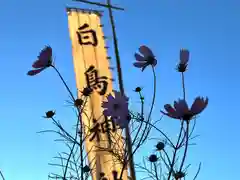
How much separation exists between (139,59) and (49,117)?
0.22 metres

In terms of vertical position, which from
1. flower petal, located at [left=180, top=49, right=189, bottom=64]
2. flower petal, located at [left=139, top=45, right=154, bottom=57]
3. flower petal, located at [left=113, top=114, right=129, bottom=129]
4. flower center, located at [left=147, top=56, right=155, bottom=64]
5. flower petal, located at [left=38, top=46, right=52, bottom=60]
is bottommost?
flower petal, located at [left=113, top=114, right=129, bottom=129]

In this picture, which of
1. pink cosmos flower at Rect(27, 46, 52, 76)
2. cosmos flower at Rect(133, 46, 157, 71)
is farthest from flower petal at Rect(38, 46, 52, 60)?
cosmos flower at Rect(133, 46, 157, 71)

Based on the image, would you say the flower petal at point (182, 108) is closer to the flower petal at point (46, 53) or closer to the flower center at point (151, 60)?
the flower center at point (151, 60)

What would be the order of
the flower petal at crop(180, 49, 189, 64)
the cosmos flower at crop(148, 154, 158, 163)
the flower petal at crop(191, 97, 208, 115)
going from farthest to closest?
the cosmos flower at crop(148, 154, 158, 163) < the flower petal at crop(180, 49, 189, 64) < the flower petal at crop(191, 97, 208, 115)

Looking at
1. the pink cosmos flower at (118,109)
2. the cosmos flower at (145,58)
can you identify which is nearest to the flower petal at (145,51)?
the cosmos flower at (145,58)

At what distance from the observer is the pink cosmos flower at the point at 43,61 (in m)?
0.87

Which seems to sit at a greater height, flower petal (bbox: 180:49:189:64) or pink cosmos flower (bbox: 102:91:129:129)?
flower petal (bbox: 180:49:189:64)

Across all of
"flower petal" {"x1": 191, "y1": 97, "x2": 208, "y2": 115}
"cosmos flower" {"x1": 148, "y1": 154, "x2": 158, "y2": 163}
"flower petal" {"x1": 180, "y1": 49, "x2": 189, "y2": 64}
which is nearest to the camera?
"flower petal" {"x1": 191, "y1": 97, "x2": 208, "y2": 115}

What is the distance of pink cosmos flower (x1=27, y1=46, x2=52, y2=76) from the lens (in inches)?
34.3

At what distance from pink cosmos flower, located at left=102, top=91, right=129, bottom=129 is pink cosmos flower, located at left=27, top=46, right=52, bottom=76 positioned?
0.52 ft

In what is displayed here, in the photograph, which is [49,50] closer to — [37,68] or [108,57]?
[37,68]

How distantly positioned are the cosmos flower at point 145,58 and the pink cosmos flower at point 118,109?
0.12 m

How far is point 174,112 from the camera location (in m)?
0.71

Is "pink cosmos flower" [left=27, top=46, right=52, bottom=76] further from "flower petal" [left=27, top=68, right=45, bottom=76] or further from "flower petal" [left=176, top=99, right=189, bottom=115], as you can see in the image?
"flower petal" [left=176, top=99, right=189, bottom=115]
